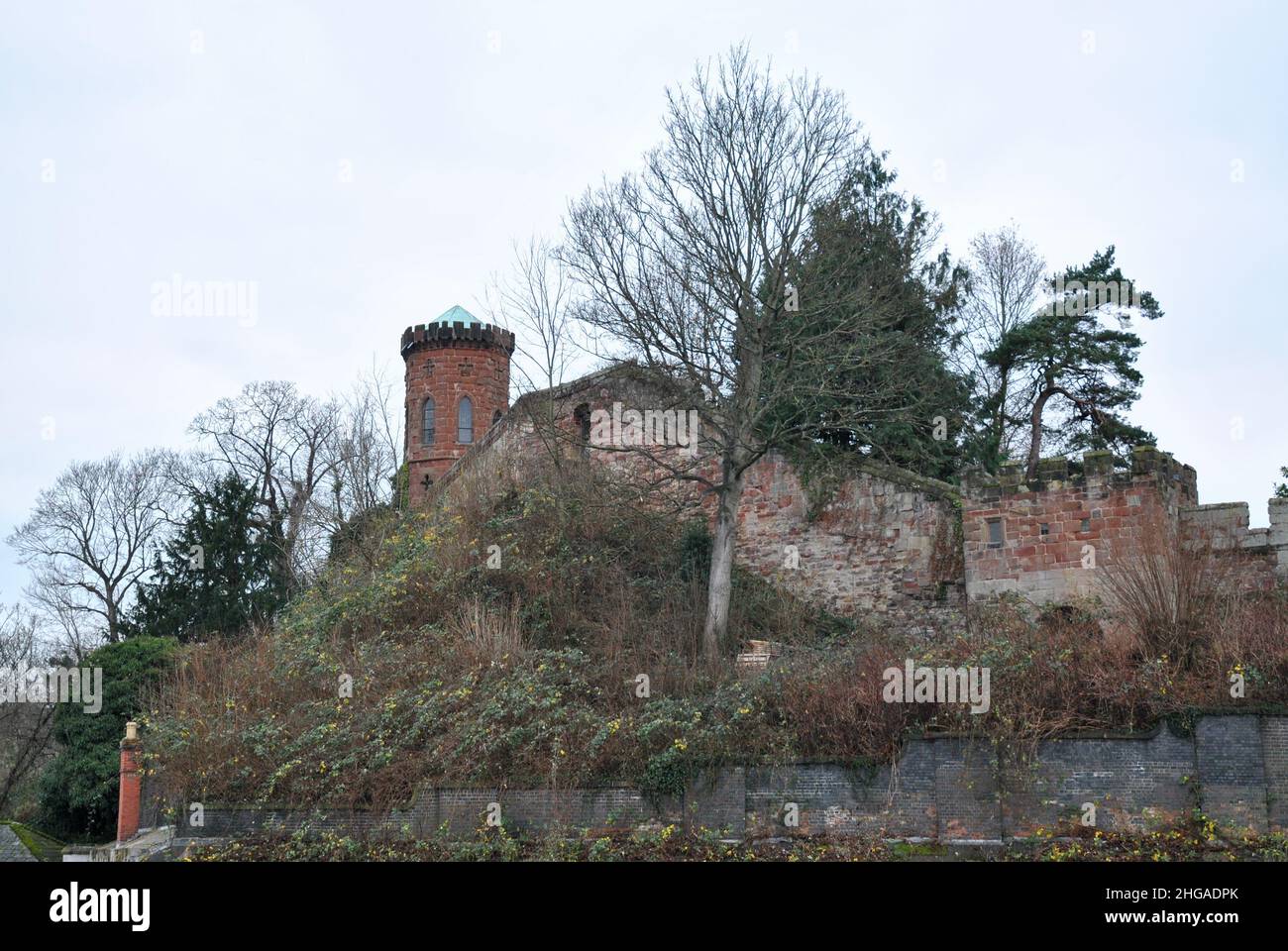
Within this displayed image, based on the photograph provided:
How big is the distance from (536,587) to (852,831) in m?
8.35

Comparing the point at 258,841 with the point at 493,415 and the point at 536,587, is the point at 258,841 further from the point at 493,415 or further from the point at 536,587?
the point at 493,415

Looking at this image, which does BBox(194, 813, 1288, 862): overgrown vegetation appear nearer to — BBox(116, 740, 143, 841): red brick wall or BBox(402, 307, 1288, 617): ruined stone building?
BBox(402, 307, 1288, 617): ruined stone building

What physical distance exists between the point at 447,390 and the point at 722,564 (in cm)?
2047

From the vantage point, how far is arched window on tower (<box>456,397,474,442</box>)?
4053 cm

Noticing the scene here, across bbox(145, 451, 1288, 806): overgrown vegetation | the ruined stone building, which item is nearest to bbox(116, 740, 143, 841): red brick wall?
A: bbox(145, 451, 1288, 806): overgrown vegetation

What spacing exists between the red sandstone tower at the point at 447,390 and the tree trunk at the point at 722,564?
19.0 m

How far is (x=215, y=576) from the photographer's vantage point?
34.8 meters

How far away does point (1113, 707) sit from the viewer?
49.5 feet

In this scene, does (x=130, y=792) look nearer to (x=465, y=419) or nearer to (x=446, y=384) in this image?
(x=465, y=419)

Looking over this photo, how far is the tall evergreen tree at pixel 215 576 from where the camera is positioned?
3338 cm

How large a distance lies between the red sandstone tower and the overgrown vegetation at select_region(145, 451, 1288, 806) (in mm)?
13946

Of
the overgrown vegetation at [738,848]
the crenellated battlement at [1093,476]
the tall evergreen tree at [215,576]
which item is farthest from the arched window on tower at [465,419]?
the overgrown vegetation at [738,848]
